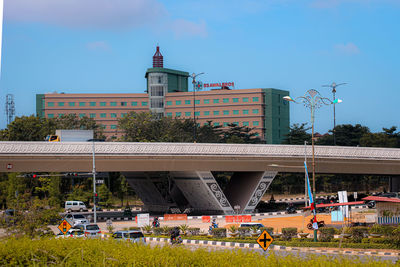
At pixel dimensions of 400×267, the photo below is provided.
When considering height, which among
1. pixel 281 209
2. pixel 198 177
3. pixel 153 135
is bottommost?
pixel 281 209

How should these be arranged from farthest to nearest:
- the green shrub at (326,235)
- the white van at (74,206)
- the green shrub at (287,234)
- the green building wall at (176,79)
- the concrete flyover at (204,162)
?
the green building wall at (176,79) → the white van at (74,206) → the concrete flyover at (204,162) → the green shrub at (287,234) → the green shrub at (326,235)

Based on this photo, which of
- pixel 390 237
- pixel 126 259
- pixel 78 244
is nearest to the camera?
pixel 126 259

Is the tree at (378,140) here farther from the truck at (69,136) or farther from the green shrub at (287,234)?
the green shrub at (287,234)

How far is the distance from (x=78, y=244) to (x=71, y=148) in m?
35.8

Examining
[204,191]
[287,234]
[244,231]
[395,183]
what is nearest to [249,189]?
[204,191]

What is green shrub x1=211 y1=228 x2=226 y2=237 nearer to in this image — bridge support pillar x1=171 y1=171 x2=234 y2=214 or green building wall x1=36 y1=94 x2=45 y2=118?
bridge support pillar x1=171 y1=171 x2=234 y2=214

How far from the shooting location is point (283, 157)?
54469 mm

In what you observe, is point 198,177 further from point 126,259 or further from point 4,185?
point 126,259

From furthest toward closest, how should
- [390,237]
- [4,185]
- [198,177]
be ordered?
[4,185], [198,177], [390,237]

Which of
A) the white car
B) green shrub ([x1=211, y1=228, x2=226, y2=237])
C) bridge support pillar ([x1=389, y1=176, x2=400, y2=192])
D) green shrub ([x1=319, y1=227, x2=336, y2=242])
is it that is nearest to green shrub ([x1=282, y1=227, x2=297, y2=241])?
green shrub ([x1=319, y1=227, x2=336, y2=242])

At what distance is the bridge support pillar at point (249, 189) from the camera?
181ft

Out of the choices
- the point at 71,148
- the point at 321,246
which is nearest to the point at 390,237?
the point at 321,246

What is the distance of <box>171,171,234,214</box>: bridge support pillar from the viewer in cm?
5362

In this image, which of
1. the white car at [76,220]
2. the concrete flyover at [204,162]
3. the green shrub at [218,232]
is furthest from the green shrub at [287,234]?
the white car at [76,220]
